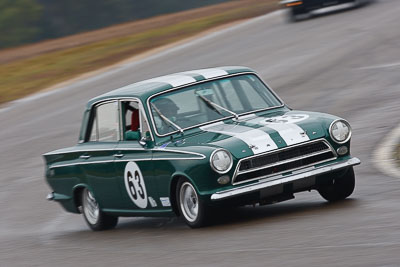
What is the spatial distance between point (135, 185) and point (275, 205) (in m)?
1.48

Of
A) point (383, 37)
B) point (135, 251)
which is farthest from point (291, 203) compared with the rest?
point (383, 37)

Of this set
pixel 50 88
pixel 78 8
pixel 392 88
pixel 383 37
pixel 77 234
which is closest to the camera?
pixel 77 234

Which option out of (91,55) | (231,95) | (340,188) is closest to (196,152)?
(231,95)

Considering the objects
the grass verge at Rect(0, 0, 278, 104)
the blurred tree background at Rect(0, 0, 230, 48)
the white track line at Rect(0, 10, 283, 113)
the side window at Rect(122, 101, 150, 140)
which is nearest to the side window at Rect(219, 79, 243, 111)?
the side window at Rect(122, 101, 150, 140)

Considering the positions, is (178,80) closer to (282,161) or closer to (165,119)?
(165,119)

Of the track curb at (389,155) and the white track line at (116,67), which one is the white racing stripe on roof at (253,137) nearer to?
the track curb at (389,155)

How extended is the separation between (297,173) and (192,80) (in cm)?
176

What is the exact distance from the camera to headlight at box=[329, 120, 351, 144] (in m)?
8.08

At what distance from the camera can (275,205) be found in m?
9.22

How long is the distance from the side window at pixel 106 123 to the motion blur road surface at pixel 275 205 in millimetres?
1006

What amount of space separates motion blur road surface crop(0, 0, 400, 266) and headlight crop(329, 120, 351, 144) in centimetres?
59

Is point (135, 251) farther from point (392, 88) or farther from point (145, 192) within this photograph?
point (392, 88)

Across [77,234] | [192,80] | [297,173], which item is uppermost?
[192,80]

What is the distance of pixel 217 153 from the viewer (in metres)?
7.67
